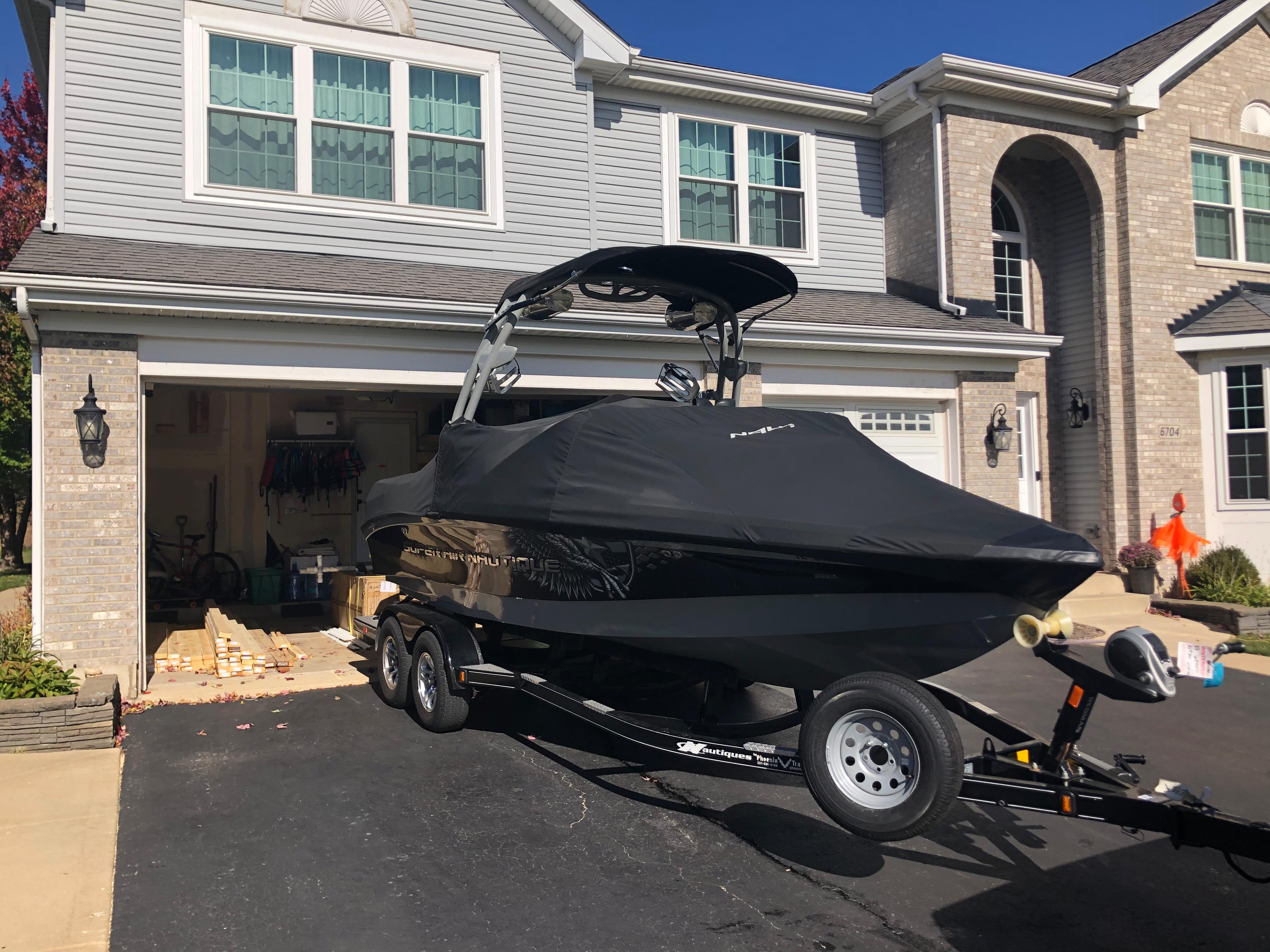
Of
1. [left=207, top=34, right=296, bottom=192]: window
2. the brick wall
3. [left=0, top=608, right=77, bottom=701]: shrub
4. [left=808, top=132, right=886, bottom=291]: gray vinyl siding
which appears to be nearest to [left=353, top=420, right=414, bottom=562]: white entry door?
[left=207, top=34, right=296, bottom=192]: window

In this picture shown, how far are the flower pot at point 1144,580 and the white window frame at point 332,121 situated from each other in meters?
9.59

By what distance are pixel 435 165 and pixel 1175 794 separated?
9.93 meters

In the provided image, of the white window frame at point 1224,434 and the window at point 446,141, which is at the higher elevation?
the window at point 446,141

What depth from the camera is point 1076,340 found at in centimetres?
1442

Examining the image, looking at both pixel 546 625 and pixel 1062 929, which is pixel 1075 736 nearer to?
pixel 1062 929

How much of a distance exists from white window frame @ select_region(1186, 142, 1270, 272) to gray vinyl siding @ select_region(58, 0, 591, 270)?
31.2 ft

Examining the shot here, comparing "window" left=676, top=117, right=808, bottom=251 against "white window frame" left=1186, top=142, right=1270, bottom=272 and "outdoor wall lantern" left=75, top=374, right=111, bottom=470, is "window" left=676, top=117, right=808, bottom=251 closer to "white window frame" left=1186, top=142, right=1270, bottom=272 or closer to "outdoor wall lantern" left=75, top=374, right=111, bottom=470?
"white window frame" left=1186, top=142, right=1270, bottom=272

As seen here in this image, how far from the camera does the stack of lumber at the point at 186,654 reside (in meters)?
8.95

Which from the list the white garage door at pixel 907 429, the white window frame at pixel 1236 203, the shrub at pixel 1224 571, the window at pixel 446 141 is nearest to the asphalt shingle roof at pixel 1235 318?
the white window frame at pixel 1236 203

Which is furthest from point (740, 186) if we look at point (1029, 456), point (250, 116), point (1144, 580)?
point (1144, 580)

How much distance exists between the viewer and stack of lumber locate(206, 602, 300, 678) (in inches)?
346

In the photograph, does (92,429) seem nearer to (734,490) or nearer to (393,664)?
(393,664)

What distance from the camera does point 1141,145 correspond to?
1377 cm

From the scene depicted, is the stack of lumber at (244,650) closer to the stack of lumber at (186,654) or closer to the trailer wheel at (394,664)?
the stack of lumber at (186,654)
